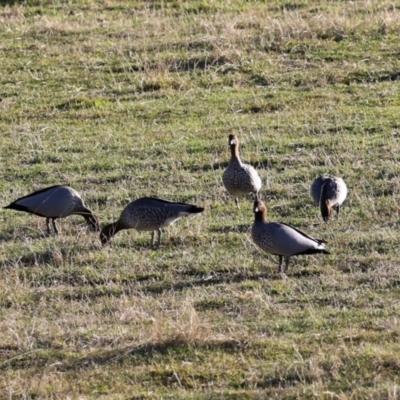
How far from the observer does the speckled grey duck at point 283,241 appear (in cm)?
879

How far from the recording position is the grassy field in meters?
7.30

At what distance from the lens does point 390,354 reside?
716 centimetres

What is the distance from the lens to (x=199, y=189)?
1141 centimetres

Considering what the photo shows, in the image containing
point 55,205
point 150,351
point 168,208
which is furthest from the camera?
point 55,205

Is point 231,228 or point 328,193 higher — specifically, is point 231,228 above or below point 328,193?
below

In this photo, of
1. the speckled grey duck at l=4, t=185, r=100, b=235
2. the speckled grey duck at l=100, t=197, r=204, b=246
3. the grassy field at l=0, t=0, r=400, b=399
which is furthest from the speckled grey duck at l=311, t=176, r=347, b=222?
the speckled grey duck at l=4, t=185, r=100, b=235

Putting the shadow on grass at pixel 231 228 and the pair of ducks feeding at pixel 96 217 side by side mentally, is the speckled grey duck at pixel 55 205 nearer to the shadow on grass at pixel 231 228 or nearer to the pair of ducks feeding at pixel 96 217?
the pair of ducks feeding at pixel 96 217

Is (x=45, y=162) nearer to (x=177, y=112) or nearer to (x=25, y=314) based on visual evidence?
(x=177, y=112)

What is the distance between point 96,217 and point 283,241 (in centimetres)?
226

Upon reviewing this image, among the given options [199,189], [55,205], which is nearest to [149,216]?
[55,205]

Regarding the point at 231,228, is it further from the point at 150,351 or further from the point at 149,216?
the point at 150,351

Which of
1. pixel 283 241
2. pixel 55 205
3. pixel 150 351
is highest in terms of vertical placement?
pixel 283 241

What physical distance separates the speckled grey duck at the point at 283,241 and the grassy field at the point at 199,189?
7.6 inches

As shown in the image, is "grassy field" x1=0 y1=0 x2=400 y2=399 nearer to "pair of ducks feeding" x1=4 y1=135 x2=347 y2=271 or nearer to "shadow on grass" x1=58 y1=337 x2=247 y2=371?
"shadow on grass" x1=58 y1=337 x2=247 y2=371
